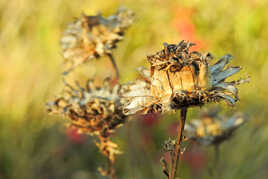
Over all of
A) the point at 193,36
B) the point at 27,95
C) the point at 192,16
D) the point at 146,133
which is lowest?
the point at 146,133

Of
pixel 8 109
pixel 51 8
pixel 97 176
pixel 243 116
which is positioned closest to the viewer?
pixel 243 116

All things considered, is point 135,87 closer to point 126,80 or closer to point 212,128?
point 212,128

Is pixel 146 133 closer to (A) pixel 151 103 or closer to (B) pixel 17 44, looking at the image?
(B) pixel 17 44

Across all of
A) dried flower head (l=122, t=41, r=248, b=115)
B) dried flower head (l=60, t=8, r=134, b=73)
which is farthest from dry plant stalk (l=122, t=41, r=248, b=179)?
dried flower head (l=60, t=8, r=134, b=73)

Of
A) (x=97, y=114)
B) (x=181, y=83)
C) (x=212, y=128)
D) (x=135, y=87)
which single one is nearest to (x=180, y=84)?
(x=181, y=83)

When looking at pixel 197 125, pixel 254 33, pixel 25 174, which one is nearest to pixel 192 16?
pixel 254 33

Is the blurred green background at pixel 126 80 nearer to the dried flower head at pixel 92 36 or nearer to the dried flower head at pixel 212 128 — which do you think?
the dried flower head at pixel 212 128
